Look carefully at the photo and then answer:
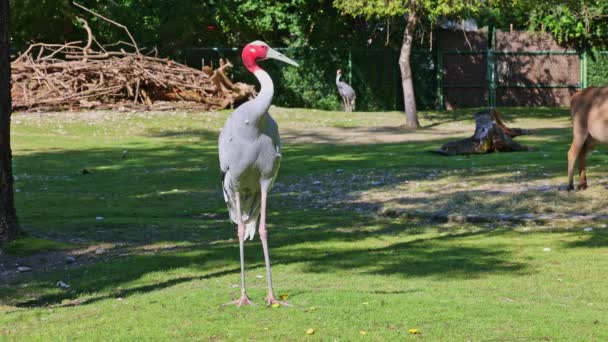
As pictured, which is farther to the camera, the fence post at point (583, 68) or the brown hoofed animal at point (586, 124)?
the fence post at point (583, 68)

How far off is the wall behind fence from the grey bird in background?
1516 mm

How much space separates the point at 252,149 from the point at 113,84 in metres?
26.0

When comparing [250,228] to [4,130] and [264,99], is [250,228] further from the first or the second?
[4,130]

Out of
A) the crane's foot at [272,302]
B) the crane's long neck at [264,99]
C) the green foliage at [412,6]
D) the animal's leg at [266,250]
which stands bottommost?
the crane's foot at [272,302]

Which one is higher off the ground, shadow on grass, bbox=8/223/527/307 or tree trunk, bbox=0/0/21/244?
tree trunk, bbox=0/0/21/244

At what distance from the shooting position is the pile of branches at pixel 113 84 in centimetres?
3319

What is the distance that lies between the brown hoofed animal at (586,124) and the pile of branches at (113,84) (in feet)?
62.6

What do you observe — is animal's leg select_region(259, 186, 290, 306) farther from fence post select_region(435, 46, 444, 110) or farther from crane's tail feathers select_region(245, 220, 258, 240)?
fence post select_region(435, 46, 444, 110)

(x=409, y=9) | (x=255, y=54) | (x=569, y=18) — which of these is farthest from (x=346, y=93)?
(x=255, y=54)

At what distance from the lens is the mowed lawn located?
794 cm

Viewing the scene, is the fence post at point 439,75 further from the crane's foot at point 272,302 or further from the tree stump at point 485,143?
the crane's foot at point 272,302

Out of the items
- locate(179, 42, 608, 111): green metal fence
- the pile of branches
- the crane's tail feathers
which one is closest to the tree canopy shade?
the pile of branches

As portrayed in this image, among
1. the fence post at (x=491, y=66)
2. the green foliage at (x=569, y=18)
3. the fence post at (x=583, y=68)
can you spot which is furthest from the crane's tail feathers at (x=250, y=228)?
the fence post at (x=583, y=68)

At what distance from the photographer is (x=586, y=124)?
16.6 meters
